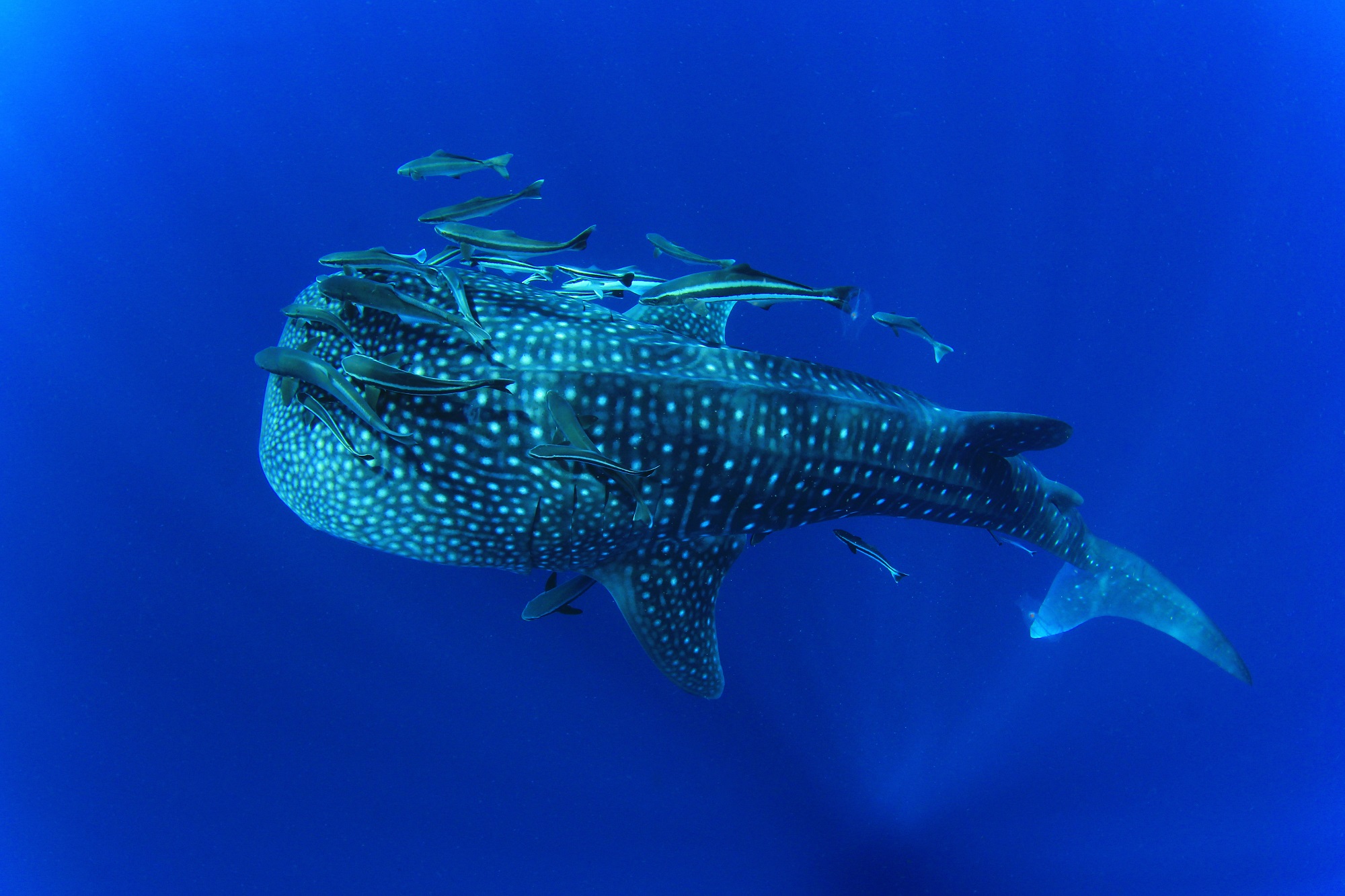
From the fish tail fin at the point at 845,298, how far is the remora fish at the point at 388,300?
1.30m

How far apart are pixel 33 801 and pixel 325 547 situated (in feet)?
12.6

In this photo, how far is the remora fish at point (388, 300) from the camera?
7.39ft

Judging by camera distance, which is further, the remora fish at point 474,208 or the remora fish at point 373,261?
the remora fish at point 474,208

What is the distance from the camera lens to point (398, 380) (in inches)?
83.2

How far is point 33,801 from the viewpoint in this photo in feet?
18.0

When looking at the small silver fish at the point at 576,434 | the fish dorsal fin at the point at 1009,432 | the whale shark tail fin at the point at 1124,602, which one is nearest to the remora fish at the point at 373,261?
the small silver fish at the point at 576,434

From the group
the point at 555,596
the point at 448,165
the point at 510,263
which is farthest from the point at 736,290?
the point at 555,596

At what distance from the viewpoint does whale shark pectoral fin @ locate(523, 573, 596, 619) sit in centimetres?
305

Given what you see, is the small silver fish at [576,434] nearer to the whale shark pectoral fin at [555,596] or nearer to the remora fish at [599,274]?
the remora fish at [599,274]

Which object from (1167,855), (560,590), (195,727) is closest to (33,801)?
(195,727)

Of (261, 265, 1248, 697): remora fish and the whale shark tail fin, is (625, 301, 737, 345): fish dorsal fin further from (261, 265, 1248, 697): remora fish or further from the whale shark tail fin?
the whale shark tail fin

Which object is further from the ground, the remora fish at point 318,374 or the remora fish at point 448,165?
the remora fish at point 448,165

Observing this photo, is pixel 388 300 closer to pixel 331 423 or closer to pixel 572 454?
pixel 331 423

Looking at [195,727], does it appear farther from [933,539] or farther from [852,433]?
[933,539]
